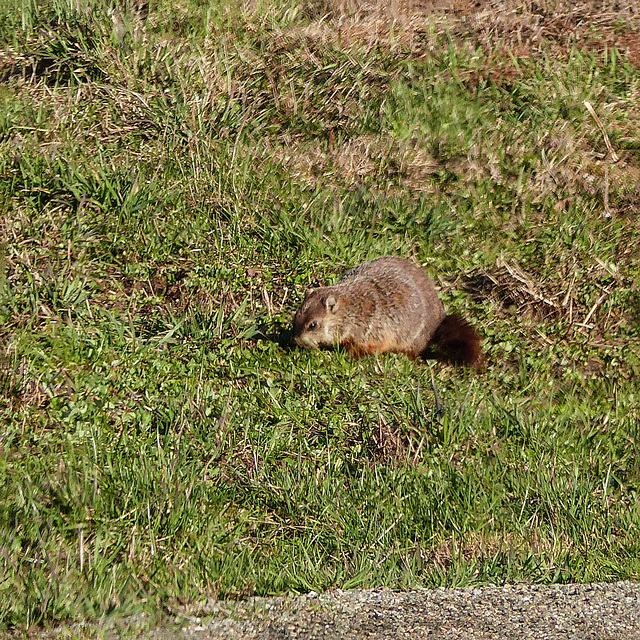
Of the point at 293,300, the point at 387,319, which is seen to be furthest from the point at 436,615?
the point at 293,300

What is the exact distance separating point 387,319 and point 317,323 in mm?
519

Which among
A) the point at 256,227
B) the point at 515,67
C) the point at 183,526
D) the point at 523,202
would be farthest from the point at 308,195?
the point at 183,526

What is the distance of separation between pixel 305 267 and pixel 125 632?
11.1ft

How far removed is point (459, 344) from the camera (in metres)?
6.10

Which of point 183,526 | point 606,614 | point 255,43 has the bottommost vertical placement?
point 183,526

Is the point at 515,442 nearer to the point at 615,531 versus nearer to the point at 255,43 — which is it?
the point at 615,531

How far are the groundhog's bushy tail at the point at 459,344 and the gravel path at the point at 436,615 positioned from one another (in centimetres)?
→ 224

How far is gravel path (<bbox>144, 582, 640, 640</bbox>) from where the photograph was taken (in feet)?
11.6

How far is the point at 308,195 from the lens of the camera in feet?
23.2

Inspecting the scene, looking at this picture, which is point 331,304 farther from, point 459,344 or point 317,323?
point 459,344

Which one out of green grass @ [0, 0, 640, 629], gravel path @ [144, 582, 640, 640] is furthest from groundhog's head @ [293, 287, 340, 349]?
gravel path @ [144, 582, 640, 640]

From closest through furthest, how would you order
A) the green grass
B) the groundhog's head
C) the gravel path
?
the gravel path → the green grass → the groundhog's head

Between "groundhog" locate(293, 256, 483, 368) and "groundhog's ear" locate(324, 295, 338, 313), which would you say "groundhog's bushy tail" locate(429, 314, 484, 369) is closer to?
Result: "groundhog" locate(293, 256, 483, 368)

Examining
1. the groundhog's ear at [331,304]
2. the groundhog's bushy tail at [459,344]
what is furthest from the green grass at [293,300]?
the groundhog's ear at [331,304]
